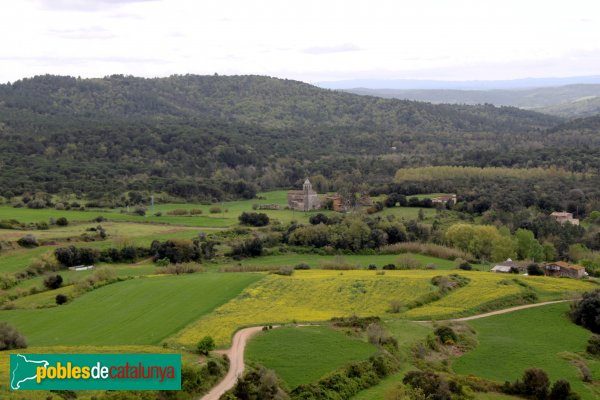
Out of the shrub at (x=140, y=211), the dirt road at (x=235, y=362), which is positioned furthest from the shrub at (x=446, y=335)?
the shrub at (x=140, y=211)

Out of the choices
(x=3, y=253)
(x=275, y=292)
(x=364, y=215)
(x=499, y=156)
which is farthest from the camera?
(x=499, y=156)

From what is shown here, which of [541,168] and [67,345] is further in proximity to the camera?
[541,168]

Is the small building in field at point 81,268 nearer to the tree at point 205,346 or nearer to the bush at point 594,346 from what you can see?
the tree at point 205,346

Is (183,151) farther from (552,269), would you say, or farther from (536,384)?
(536,384)

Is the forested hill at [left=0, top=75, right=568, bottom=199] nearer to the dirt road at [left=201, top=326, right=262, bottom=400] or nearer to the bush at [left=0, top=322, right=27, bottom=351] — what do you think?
the bush at [left=0, top=322, right=27, bottom=351]

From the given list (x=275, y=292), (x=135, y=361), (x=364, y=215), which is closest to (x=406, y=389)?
(x=135, y=361)

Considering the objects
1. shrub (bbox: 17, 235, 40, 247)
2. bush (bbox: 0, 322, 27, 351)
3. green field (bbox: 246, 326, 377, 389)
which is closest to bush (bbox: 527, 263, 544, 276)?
green field (bbox: 246, 326, 377, 389)

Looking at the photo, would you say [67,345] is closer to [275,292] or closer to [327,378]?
[327,378]
